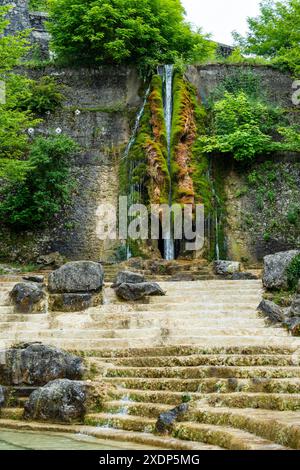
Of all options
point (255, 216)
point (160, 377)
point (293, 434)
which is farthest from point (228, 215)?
point (293, 434)

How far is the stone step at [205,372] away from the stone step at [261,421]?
1.25 m

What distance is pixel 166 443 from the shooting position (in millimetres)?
6969

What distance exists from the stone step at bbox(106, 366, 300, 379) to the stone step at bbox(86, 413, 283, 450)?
4.21 feet

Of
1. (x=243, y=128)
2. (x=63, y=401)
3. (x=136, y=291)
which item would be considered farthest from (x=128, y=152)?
(x=63, y=401)

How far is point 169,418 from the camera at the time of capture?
761 centimetres

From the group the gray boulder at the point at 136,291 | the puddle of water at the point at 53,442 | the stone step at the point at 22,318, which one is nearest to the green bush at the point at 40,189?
the gray boulder at the point at 136,291

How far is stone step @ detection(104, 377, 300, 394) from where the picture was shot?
27.1 ft

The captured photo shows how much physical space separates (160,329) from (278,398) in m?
4.44

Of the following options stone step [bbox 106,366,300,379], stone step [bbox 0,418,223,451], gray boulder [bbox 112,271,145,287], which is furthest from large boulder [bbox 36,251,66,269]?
stone step [bbox 0,418,223,451]

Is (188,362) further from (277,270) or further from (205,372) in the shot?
(277,270)

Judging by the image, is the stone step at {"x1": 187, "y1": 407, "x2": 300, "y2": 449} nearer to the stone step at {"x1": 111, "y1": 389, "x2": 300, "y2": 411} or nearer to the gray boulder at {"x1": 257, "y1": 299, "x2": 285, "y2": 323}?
the stone step at {"x1": 111, "y1": 389, "x2": 300, "y2": 411}

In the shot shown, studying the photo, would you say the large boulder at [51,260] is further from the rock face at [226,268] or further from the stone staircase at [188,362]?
the rock face at [226,268]

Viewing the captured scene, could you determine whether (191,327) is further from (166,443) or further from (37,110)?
(37,110)

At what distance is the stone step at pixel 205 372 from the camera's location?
29.4 ft
